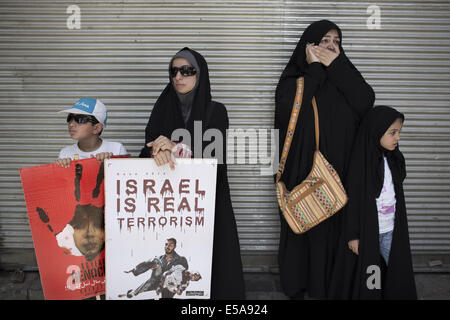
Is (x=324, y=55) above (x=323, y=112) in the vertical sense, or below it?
above

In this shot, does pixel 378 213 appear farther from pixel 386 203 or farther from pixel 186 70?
pixel 186 70

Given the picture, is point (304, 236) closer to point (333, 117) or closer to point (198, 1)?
point (333, 117)

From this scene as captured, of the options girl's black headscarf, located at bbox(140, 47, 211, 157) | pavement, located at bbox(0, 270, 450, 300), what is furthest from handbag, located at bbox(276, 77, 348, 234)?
pavement, located at bbox(0, 270, 450, 300)

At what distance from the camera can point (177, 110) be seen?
261 cm

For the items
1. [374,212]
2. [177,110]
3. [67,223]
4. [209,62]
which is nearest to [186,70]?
[177,110]

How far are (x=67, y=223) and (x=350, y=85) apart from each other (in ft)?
8.01

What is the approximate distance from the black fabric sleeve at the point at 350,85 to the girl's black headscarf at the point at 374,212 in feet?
0.48

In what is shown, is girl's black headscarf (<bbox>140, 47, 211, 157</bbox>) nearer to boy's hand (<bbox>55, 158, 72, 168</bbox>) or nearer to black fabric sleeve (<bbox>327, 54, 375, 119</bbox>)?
boy's hand (<bbox>55, 158, 72, 168</bbox>)

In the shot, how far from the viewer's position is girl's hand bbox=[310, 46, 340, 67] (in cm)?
288

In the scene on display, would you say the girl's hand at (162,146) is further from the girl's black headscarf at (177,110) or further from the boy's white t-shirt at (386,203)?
the boy's white t-shirt at (386,203)

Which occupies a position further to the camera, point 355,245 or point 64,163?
point 355,245

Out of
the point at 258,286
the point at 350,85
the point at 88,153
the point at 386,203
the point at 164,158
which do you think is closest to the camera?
the point at 164,158

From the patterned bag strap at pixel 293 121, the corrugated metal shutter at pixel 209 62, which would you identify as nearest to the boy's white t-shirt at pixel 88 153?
the corrugated metal shutter at pixel 209 62

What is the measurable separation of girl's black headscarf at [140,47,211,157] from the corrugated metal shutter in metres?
1.03
